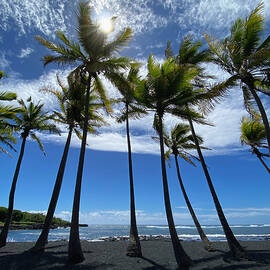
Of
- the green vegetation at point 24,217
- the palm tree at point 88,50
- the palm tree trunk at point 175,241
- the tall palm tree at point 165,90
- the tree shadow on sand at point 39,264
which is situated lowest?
the tree shadow on sand at point 39,264

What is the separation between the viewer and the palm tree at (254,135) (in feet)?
50.9

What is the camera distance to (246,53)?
358 inches

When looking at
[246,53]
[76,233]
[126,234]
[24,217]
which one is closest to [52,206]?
[76,233]

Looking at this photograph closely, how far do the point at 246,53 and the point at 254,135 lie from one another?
8.85 metres

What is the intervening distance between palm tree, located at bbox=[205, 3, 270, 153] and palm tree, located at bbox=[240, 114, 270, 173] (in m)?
6.94

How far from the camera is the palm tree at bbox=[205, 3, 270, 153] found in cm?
848

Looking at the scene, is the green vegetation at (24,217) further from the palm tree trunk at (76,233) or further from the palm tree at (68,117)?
the palm tree trunk at (76,233)

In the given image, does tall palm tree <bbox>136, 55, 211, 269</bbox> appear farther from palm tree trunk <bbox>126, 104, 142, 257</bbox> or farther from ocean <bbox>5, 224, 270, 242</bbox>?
ocean <bbox>5, 224, 270, 242</bbox>

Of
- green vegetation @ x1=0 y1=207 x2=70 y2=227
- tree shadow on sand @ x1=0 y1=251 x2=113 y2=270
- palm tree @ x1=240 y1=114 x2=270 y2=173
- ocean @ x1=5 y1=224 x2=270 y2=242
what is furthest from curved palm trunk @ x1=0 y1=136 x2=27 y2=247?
green vegetation @ x1=0 y1=207 x2=70 y2=227

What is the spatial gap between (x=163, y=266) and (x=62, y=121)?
11.2 m

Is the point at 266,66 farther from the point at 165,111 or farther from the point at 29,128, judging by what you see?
the point at 29,128

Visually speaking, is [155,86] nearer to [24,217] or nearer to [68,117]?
[68,117]

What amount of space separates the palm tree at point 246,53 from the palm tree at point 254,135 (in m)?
6.94

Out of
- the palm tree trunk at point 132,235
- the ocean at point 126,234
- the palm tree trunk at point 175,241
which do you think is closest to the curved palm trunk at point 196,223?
the palm tree trunk at point 132,235
